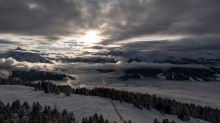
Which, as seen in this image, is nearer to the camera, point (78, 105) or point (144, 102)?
point (78, 105)

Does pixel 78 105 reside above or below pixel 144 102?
above

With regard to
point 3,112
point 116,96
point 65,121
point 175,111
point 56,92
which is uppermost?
point 3,112

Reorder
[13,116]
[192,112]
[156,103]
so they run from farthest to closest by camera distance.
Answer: [192,112] < [156,103] < [13,116]

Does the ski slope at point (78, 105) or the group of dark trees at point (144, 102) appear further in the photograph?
the group of dark trees at point (144, 102)

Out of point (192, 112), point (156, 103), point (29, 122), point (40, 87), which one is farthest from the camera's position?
point (192, 112)

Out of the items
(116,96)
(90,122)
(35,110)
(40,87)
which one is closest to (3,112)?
(35,110)

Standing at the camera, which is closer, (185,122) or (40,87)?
(185,122)

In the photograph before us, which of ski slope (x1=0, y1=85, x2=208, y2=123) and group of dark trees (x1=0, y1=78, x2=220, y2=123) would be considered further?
group of dark trees (x1=0, y1=78, x2=220, y2=123)

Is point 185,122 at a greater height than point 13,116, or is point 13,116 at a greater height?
point 13,116

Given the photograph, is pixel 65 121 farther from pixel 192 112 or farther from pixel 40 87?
pixel 192 112

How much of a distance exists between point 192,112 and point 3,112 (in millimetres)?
178170

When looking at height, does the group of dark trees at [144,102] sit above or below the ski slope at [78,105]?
below

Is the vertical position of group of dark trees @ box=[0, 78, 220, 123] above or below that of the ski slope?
below

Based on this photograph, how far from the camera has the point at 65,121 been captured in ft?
102
